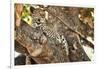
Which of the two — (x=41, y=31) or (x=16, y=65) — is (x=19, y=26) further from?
(x=16, y=65)

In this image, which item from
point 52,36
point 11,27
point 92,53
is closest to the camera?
point 11,27

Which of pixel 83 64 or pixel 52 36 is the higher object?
pixel 52 36

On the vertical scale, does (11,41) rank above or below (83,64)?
above

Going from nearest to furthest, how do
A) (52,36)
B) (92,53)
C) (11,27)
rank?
(11,27)
(52,36)
(92,53)
